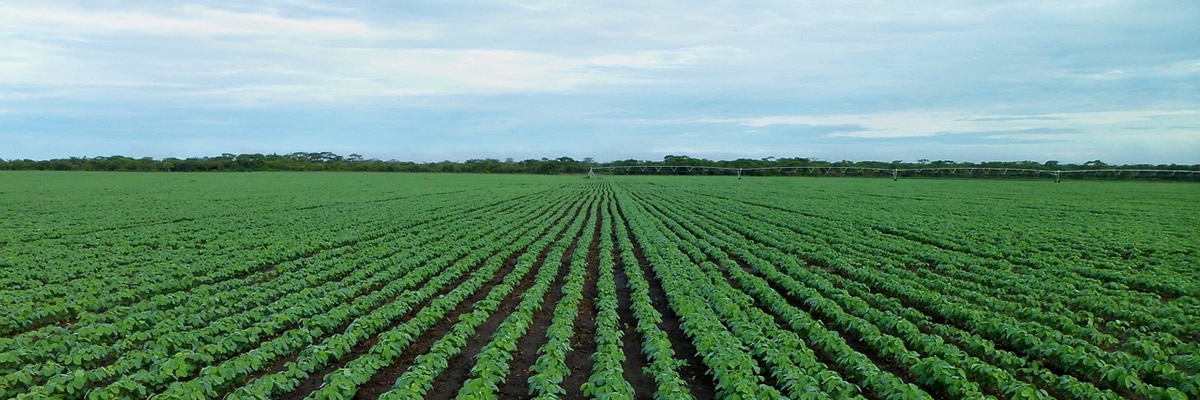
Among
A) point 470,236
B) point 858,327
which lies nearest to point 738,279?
point 858,327

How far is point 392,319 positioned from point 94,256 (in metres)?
11.2

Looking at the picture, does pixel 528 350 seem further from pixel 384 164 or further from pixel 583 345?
pixel 384 164

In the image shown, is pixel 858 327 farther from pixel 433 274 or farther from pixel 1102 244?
pixel 1102 244

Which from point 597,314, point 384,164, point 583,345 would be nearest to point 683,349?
point 583,345

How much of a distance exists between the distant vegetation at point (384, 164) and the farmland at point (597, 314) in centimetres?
8701

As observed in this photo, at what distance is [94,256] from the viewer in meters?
16.2

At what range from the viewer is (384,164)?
136 meters

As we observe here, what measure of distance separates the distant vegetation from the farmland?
8701 cm

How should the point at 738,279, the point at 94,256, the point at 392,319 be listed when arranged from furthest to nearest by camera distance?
1. the point at 94,256
2. the point at 738,279
3. the point at 392,319

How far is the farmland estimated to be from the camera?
7191mm

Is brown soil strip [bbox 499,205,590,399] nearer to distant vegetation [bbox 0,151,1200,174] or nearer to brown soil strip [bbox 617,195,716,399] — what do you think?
brown soil strip [bbox 617,195,716,399]

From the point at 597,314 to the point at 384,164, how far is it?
134 meters

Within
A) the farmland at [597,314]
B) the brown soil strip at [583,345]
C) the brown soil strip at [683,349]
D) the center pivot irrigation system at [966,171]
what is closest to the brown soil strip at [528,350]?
the farmland at [597,314]

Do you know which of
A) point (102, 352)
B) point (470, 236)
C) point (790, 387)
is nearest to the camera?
point (790, 387)
